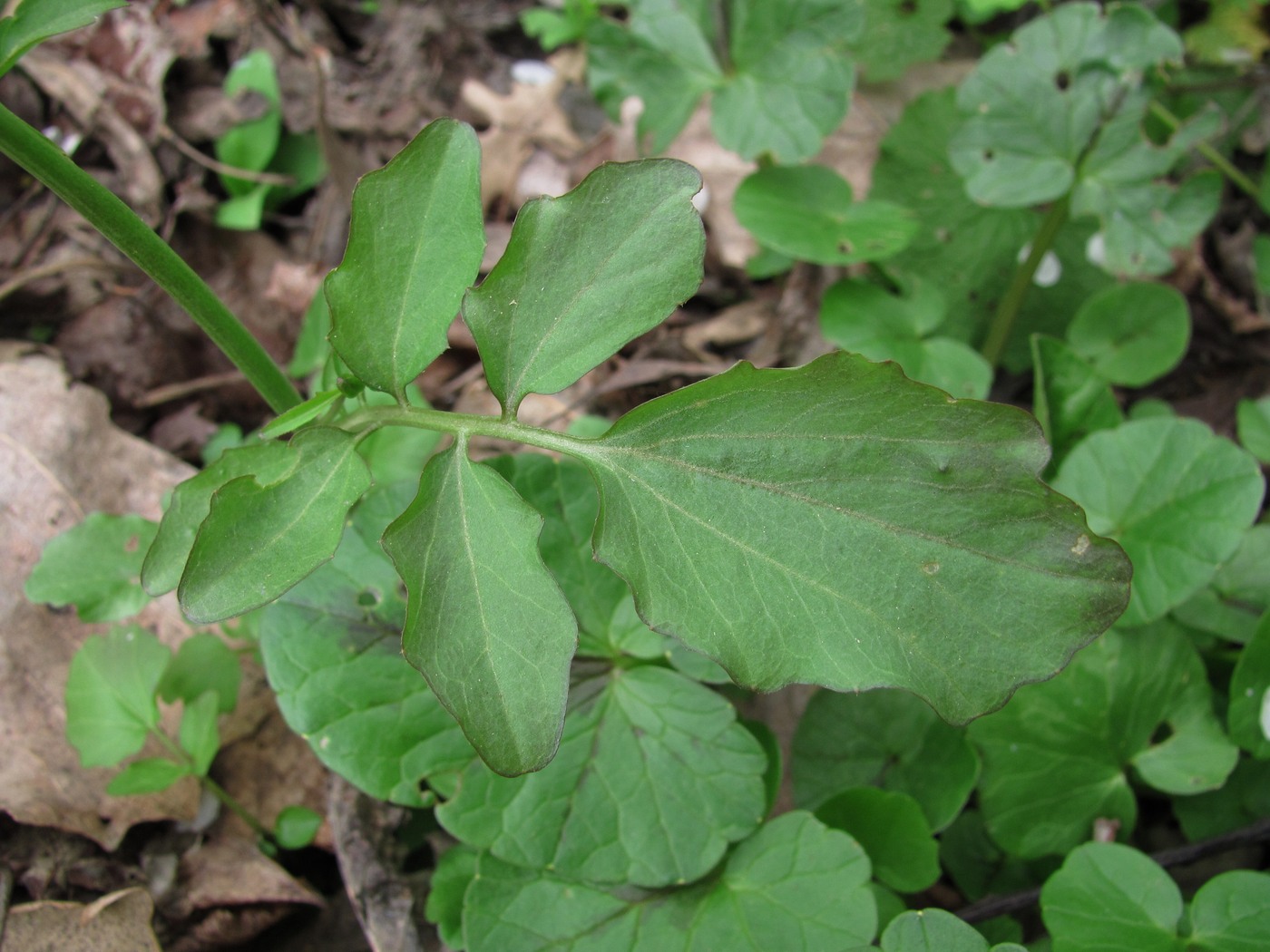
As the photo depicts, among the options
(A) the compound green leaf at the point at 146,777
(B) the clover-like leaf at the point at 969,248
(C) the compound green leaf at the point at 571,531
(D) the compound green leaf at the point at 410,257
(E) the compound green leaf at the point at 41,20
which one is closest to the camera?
(E) the compound green leaf at the point at 41,20

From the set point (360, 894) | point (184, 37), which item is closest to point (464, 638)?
point (360, 894)

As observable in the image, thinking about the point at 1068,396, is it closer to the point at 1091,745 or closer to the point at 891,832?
the point at 1091,745

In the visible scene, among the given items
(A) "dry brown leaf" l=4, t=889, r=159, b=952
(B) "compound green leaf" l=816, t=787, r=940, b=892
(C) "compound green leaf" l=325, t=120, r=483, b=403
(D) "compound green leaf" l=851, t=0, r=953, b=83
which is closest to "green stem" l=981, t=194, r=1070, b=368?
(D) "compound green leaf" l=851, t=0, r=953, b=83

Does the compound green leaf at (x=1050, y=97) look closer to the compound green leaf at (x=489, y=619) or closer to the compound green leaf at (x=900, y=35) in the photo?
the compound green leaf at (x=900, y=35)

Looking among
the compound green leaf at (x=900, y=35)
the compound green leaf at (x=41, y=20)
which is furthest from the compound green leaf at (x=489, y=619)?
the compound green leaf at (x=900, y=35)

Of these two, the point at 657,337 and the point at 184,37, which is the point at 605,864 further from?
the point at 184,37

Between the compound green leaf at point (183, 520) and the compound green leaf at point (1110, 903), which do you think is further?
the compound green leaf at point (1110, 903)

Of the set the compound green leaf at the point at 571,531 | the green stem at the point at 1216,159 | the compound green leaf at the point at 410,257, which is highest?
the compound green leaf at the point at 410,257
